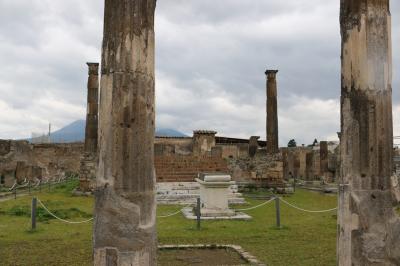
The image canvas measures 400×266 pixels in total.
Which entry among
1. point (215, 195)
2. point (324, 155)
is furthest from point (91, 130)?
point (324, 155)

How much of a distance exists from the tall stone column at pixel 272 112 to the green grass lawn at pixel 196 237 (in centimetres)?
888

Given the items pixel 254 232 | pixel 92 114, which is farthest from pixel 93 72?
pixel 254 232

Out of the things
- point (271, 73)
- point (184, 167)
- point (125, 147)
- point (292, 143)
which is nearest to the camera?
point (125, 147)

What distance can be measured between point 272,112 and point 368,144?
60.4 feet

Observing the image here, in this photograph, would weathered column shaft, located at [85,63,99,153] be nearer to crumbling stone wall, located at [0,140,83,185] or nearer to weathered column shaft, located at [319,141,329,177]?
crumbling stone wall, located at [0,140,83,185]

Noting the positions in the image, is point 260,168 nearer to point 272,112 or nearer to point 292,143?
point 272,112

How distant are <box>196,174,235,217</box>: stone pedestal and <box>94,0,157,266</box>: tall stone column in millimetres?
8835

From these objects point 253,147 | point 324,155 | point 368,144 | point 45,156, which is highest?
point 253,147

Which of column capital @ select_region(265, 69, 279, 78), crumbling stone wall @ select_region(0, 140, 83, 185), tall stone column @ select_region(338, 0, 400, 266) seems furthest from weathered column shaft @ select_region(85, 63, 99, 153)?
tall stone column @ select_region(338, 0, 400, 266)

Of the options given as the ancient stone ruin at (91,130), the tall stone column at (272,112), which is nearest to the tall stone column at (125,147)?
the ancient stone ruin at (91,130)

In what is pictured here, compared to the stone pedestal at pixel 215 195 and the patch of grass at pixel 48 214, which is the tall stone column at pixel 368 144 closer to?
the stone pedestal at pixel 215 195

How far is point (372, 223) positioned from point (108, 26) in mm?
3884

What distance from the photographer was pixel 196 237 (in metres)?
10.5

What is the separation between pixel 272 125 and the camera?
79.2 ft
